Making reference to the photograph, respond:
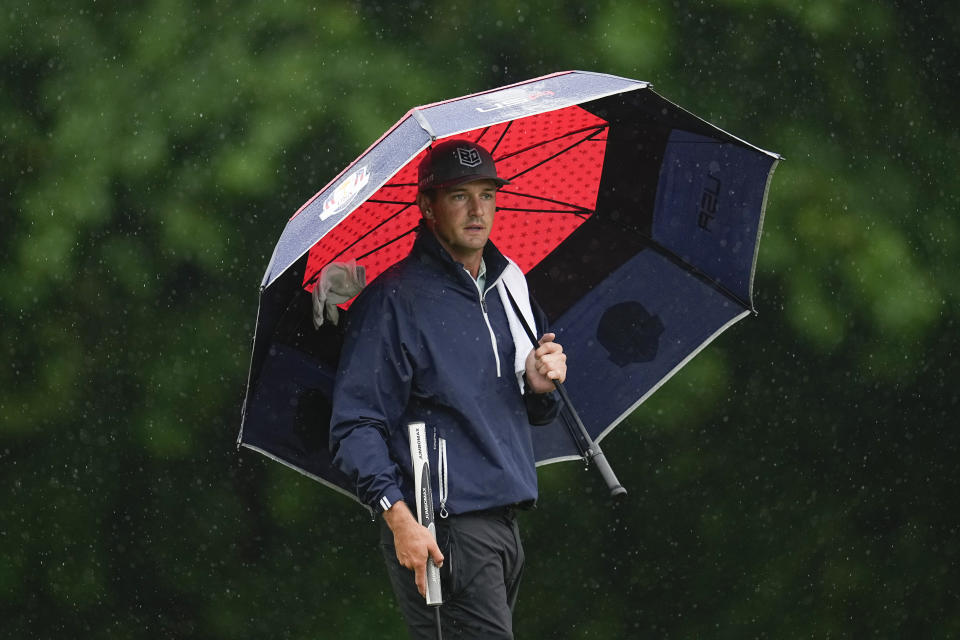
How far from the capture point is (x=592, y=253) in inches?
122

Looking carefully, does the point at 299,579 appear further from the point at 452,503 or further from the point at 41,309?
the point at 452,503

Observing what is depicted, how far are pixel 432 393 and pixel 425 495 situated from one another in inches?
8.1

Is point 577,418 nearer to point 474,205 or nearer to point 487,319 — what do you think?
point 487,319

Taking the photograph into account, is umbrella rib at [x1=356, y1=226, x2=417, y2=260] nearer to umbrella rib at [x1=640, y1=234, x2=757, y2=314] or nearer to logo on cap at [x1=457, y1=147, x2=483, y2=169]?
logo on cap at [x1=457, y1=147, x2=483, y2=169]

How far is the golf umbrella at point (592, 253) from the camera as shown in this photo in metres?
2.81

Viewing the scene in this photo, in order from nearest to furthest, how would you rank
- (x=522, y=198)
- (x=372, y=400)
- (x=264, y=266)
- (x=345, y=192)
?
(x=345, y=192), (x=372, y=400), (x=522, y=198), (x=264, y=266)

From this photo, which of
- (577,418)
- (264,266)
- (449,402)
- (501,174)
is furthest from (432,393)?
(264,266)

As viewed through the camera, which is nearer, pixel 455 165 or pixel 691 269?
pixel 455 165

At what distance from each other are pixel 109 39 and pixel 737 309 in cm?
202

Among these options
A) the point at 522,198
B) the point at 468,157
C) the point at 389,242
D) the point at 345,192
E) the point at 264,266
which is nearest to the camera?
the point at 345,192

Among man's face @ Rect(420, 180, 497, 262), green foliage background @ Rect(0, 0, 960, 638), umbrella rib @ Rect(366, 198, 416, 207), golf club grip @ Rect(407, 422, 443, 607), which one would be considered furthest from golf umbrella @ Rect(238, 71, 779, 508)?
green foliage background @ Rect(0, 0, 960, 638)

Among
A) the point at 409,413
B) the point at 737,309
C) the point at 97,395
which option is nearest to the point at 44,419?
the point at 97,395

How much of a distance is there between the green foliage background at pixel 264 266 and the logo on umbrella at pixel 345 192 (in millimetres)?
1332

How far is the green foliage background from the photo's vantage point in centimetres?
386
